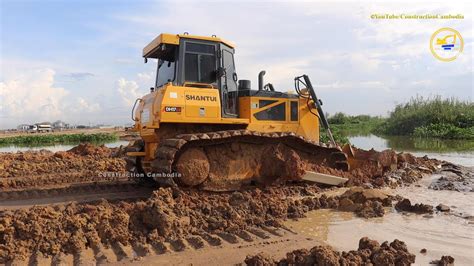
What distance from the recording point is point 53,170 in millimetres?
11219

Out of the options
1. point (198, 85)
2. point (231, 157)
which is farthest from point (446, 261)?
point (198, 85)

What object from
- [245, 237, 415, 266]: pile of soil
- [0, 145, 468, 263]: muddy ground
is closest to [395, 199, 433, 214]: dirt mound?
[0, 145, 468, 263]: muddy ground

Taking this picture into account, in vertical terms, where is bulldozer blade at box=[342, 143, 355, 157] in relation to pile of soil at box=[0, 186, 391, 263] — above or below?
above

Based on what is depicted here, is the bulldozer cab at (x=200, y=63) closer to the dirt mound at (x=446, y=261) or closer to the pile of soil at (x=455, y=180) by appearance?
the dirt mound at (x=446, y=261)

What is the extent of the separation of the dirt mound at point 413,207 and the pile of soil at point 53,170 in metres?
Answer: 7.05

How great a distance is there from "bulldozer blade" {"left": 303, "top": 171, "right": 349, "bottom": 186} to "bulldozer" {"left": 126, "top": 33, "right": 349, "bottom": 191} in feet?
0.76

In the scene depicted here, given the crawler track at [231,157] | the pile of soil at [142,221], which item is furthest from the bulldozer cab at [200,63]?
the pile of soil at [142,221]

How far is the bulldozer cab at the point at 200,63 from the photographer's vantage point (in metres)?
7.38

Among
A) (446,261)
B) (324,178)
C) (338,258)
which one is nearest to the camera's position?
(338,258)

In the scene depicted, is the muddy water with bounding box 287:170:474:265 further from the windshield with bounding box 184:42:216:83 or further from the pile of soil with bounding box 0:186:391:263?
the windshield with bounding box 184:42:216:83

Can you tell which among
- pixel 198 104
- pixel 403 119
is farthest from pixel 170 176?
pixel 403 119

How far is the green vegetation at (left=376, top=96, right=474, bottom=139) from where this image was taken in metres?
24.7

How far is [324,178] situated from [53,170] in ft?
25.8

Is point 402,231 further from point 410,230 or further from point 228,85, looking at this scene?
point 228,85
